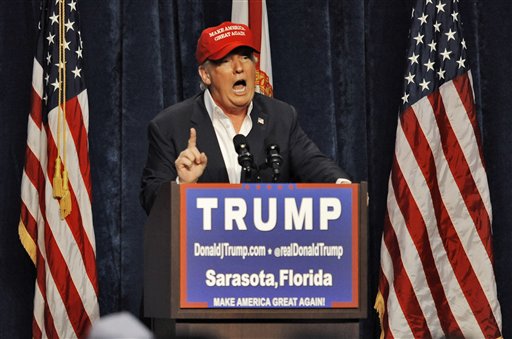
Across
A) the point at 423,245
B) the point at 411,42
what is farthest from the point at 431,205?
the point at 411,42

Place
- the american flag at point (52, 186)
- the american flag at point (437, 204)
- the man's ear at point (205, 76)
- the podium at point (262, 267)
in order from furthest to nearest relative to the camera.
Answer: the american flag at point (437, 204)
the american flag at point (52, 186)
the man's ear at point (205, 76)
the podium at point (262, 267)

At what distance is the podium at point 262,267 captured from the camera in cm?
336

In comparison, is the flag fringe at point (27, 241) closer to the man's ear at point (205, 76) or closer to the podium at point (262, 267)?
the man's ear at point (205, 76)

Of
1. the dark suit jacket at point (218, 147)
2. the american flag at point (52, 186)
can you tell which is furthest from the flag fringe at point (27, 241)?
the dark suit jacket at point (218, 147)

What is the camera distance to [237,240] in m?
3.40

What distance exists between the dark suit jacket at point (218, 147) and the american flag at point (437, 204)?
197cm

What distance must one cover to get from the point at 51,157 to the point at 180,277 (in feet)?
8.74

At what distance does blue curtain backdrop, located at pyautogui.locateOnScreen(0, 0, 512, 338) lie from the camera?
6145 millimetres

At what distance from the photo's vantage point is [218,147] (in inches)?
157

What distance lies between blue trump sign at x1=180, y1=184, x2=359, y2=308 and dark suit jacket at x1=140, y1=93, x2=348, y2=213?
1.69ft

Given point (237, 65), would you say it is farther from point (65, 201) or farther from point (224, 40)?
point (65, 201)

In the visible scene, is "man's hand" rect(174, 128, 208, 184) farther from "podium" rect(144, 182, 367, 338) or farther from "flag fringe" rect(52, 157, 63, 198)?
"flag fringe" rect(52, 157, 63, 198)

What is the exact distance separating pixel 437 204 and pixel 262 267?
2.80 meters

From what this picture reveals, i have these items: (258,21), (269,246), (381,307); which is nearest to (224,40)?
(269,246)
